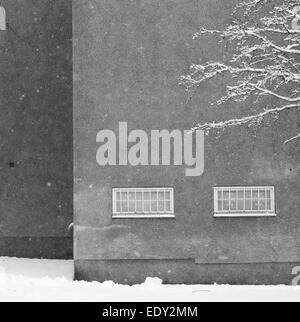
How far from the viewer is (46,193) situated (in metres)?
20.6

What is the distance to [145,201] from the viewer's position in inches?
655

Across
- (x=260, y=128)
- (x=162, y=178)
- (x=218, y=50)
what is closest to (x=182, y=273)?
(x=162, y=178)

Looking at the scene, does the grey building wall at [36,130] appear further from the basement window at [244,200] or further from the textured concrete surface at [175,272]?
the basement window at [244,200]

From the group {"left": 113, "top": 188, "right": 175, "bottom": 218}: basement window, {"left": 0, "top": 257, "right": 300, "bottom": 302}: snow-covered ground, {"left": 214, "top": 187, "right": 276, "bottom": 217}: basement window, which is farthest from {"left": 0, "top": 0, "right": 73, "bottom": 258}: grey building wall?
{"left": 214, "top": 187, "right": 276, "bottom": 217}: basement window

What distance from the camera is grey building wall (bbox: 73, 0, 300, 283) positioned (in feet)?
54.0

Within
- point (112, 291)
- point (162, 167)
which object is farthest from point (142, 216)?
point (112, 291)

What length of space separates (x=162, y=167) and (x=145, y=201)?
2.96 feet

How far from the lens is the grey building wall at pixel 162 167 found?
54.0ft

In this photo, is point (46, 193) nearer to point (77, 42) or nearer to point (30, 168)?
point (30, 168)

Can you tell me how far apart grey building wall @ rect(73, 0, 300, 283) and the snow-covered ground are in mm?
612

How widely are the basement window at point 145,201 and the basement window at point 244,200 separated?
1137mm
